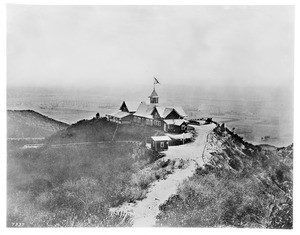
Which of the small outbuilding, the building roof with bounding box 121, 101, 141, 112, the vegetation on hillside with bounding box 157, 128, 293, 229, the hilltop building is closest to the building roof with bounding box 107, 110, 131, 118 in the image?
the hilltop building

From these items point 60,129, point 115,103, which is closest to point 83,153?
point 60,129

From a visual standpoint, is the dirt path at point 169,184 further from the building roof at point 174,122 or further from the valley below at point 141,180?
the building roof at point 174,122

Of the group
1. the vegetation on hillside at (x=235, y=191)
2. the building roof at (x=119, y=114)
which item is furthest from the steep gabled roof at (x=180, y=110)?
the building roof at (x=119, y=114)

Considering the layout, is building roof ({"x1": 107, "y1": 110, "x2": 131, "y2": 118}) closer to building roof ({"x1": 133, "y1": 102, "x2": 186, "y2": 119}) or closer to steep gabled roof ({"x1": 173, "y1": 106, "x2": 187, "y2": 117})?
building roof ({"x1": 133, "y1": 102, "x2": 186, "y2": 119})

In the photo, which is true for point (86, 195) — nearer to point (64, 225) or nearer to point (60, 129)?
point (64, 225)

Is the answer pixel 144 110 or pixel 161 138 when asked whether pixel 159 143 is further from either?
pixel 144 110
